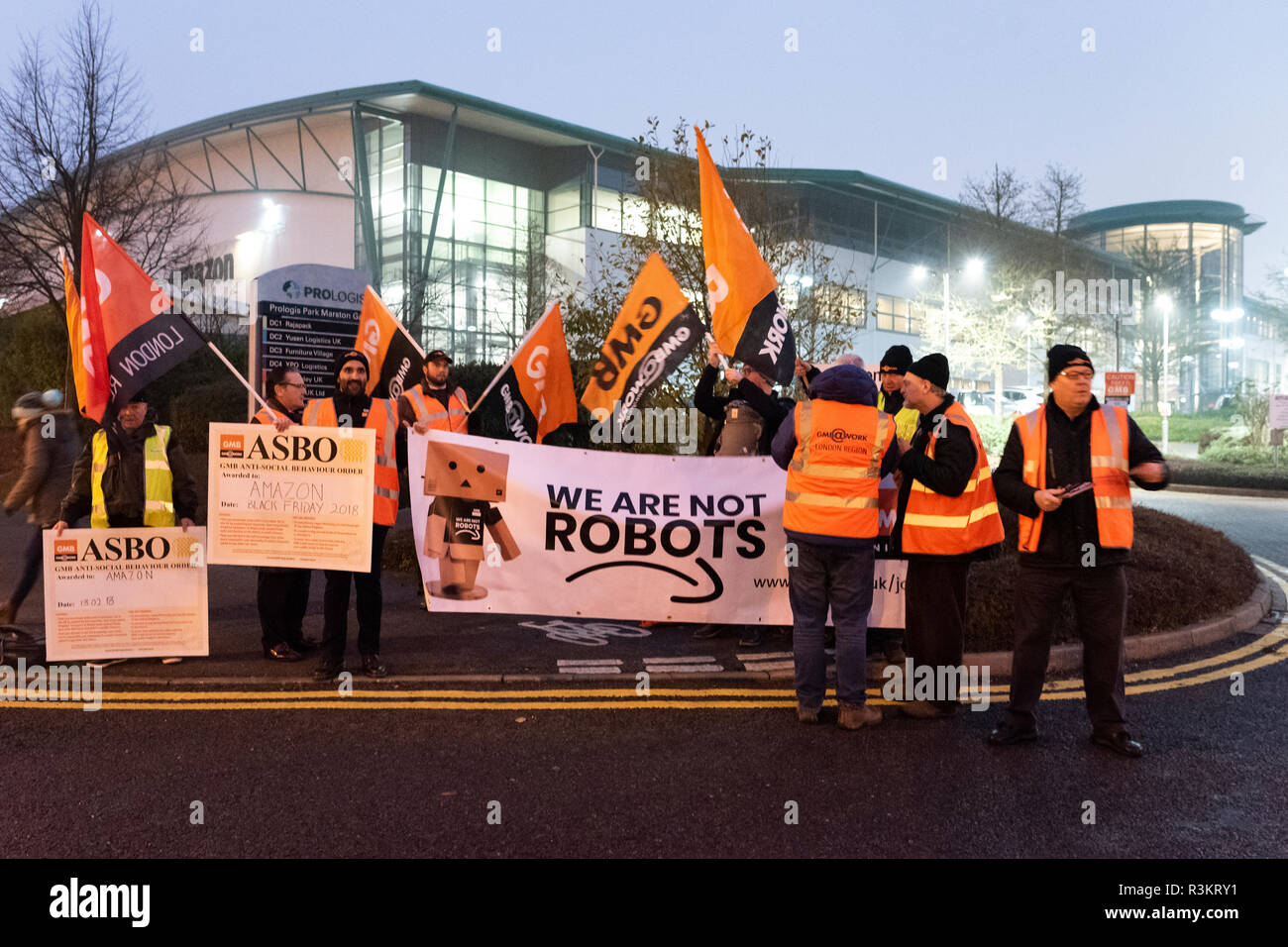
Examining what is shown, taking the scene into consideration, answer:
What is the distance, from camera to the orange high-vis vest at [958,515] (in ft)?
18.5

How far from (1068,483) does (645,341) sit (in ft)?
12.3

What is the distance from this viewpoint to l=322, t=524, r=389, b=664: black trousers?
6508 mm

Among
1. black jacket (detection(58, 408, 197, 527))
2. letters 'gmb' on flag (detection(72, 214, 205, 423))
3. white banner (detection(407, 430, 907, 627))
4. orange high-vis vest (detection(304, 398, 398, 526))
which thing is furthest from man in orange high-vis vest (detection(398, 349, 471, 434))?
black jacket (detection(58, 408, 197, 527))

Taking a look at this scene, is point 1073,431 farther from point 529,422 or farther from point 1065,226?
point 1065,226

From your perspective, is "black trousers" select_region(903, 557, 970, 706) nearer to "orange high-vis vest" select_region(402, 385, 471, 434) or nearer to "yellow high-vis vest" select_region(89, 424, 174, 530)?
"orange high-vis vest" select_region(402, 385, 471, 434)

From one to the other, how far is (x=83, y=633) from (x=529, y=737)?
3.38m

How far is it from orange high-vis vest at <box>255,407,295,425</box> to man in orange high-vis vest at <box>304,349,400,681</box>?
21 cm

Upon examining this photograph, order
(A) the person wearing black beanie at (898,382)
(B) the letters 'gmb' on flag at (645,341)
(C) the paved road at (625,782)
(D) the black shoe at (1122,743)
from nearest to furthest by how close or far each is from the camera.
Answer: (C) the paved road at (625,782) → (D) the black shoe at (1122,743) → (A) the person wearing black beanie at (898,382) → (B) the letters 'gmb' on flag at (645,341)

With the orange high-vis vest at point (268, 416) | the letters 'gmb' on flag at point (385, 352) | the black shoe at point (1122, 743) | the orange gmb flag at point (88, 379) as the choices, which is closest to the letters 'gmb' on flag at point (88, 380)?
the orange gmb flag at point (88, 379)

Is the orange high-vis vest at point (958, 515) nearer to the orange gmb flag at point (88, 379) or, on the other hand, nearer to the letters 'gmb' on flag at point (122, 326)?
the letters 'gmb' on flag at point (122, 326)

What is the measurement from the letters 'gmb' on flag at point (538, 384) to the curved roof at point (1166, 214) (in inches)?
2972

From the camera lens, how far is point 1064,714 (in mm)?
5797

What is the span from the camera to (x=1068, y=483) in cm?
523
